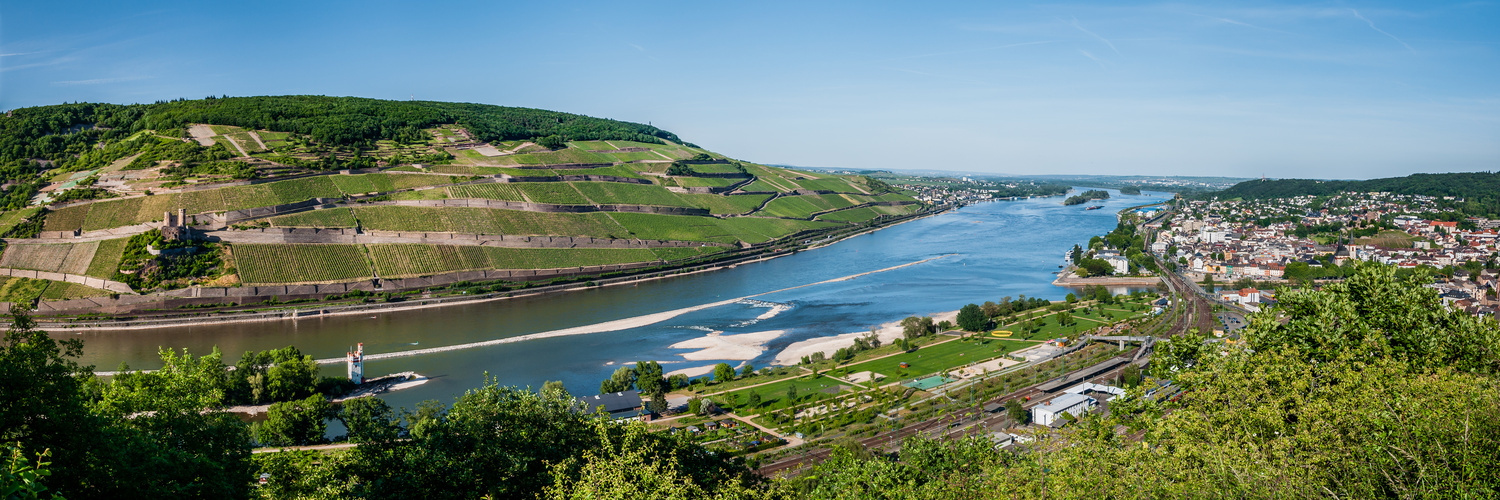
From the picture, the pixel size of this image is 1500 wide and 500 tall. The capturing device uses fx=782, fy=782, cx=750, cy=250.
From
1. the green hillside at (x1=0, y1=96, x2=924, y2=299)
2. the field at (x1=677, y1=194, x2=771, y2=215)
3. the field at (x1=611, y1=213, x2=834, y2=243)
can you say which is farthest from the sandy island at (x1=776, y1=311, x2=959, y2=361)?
the field at (x1=677, y1=194, x2=771, y2=215)

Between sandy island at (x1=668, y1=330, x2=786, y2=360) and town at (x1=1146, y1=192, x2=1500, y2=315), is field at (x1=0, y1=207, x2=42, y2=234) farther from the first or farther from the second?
town at (x1=1146, y1=192, x2=1500, y2=315)

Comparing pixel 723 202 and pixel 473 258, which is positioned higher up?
pixel 723 202

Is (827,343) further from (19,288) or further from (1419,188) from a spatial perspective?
(1419,188)

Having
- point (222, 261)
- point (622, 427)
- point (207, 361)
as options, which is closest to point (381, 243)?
point (222, 261)

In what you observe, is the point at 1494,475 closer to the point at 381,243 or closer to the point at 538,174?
the point at 381,243

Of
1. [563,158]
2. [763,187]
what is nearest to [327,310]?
[563,158]

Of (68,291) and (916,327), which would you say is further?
(68,291)

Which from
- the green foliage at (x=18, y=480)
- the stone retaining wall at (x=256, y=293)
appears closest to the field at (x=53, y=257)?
the stone retaining wall at (x=256, y=293)
